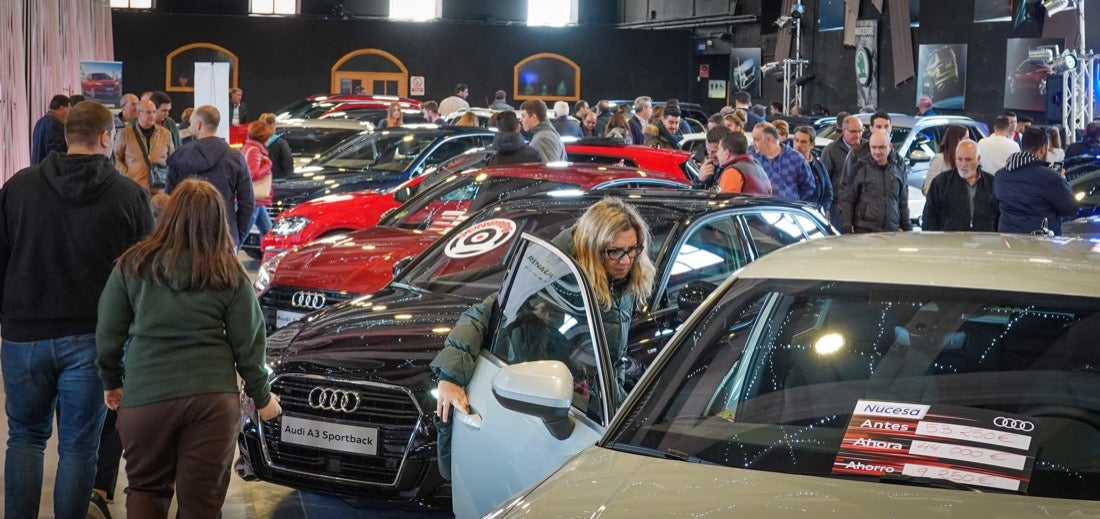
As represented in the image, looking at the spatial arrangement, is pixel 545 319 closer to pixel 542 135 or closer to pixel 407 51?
pixel 542 135

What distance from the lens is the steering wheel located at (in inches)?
131

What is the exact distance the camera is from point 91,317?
18.1ft

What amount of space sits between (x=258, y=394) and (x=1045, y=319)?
2.76 meters

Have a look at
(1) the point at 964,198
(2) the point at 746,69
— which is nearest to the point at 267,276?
(1) the point at 964,198

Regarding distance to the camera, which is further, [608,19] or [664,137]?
[608,19]

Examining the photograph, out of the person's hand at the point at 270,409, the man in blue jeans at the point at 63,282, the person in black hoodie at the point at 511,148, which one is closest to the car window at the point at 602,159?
the person in black hoodie at the point at 511,148

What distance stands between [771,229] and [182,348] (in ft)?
11.4

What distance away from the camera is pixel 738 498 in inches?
120

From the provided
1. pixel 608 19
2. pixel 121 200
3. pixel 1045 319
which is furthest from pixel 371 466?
pixel 608 19

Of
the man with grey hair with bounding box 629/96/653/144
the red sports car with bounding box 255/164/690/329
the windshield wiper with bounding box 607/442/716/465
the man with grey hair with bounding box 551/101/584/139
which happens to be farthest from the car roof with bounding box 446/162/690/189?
the man with grey hair with bounding box 629/96/653/144

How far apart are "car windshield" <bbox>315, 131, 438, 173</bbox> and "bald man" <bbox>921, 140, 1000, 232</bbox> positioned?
696 centimetres

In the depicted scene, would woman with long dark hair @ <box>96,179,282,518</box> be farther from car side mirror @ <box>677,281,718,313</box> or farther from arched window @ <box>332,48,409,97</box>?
arched window @ <box>332,48,409,97</box>

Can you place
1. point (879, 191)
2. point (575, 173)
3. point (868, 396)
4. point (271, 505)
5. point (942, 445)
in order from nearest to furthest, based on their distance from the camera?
point (942, 445)
point (868, 396)
point (271, 505)
point (575, 173)
point (879, 191)

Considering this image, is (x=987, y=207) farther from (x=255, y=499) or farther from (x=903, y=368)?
(x=903, y=368)
